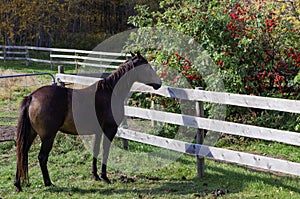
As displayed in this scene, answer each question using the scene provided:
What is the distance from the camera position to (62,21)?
33188 mm

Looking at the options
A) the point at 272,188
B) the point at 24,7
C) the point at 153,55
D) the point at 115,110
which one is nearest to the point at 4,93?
the point at 153,55

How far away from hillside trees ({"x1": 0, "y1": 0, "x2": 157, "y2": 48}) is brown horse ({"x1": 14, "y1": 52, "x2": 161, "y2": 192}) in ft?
76.9

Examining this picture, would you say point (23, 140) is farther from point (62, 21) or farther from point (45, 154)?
point (62, 21)

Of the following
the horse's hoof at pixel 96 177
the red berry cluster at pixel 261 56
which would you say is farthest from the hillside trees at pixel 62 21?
the horse's hoof at pixel 96 177

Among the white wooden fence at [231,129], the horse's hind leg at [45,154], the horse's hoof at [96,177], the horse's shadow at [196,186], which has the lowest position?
the horse's hoof at [96,177]

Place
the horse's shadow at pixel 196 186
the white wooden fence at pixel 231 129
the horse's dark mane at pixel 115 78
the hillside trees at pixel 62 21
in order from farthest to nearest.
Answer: the hillside trees at pixel 62 21, the horse's dark mane at pixel 115 78, the horse's shadow at pixel 196 186, the white wooden fence at pixel 231 129

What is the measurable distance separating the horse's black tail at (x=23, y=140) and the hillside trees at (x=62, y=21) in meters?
24.1

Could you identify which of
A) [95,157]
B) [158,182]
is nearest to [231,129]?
[158,182]

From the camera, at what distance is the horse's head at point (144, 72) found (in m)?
6.40

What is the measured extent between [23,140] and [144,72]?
77.5 inches

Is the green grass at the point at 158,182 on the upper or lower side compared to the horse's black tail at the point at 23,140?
lower

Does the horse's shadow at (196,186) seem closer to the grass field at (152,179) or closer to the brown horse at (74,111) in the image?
the grass field at (152,179)

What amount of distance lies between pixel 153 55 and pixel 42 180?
368cm

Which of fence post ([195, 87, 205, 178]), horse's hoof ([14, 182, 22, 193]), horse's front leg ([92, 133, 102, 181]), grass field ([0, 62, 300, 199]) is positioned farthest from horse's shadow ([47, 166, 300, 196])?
horse's hoof ([14, 182, 22, 193])
